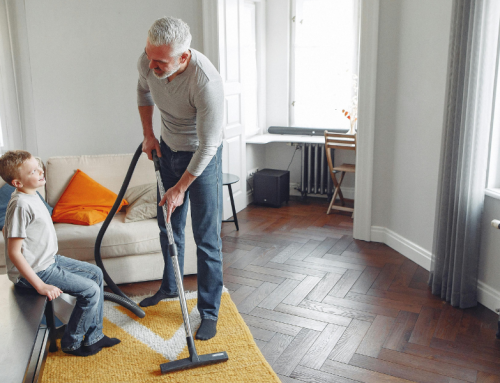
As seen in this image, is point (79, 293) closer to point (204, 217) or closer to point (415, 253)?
point (204, 217)

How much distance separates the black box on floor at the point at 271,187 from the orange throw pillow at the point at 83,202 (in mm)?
1915

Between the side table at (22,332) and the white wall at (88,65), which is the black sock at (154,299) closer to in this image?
the side table at (22,332)

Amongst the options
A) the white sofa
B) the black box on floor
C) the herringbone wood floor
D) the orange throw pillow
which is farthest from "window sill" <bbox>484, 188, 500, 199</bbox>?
the black box on floor

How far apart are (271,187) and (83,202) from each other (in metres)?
2.15

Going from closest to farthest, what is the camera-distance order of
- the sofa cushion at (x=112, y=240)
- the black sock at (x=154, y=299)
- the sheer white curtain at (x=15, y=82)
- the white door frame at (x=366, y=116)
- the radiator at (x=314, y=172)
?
the black sock at (x=154, y=299) → the sofa cushion at (x=112, y=240) → the white door frame at (x=366, y=116) → the sheer white curtain at (x=15, y=82) → the radiator at (x=314, y=172)

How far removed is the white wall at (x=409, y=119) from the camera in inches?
122

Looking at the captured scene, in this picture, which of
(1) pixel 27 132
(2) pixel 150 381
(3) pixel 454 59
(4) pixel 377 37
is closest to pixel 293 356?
(2) pixel 150 381

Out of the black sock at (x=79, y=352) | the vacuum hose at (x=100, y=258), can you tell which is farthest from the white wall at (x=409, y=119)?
the black sock at (x=79, y=352)

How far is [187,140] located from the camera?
232 cm

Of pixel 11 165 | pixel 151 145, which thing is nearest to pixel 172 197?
pixel 151 145

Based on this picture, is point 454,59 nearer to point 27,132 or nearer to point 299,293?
point 299,293

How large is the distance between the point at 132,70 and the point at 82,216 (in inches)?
62.9

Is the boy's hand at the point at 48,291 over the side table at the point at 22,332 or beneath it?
over

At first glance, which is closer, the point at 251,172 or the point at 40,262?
the point at 40,262
